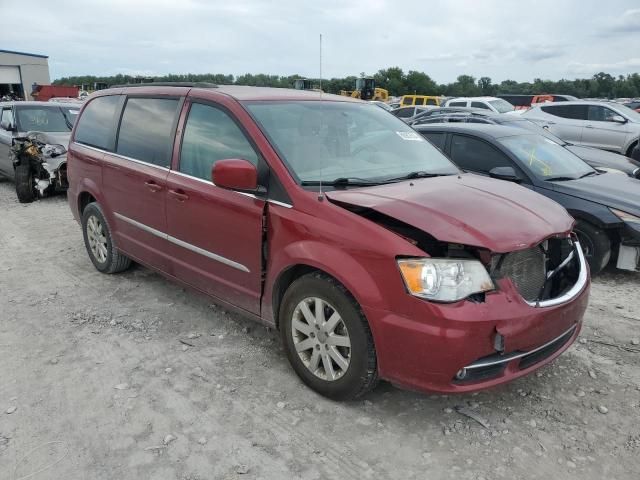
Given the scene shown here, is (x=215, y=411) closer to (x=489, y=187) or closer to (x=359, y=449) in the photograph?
(x=359, y=449)

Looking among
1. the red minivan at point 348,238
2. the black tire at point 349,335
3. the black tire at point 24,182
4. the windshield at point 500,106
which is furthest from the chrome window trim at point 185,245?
the windshield at point 500,106

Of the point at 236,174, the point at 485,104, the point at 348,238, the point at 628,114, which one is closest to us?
the point at 348,238

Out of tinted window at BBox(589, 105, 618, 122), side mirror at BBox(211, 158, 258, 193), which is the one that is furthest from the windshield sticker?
tinted window at BBox(589, 105, 618, 122)

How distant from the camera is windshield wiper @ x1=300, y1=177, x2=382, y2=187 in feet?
10.5

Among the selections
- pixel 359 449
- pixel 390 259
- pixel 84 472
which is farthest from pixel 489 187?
pixel 84 472

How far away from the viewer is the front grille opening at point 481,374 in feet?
8.70

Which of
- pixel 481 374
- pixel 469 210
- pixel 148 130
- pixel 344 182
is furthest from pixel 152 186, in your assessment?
pixel 481 374

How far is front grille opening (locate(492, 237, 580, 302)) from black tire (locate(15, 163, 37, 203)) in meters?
8.70

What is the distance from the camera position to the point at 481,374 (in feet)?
8.78

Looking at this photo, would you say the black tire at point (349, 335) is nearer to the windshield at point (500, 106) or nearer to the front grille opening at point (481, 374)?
the front grille opening at point (481, 374)

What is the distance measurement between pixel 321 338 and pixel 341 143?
1391 millimetres

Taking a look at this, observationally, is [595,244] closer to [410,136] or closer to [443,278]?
[410,136]

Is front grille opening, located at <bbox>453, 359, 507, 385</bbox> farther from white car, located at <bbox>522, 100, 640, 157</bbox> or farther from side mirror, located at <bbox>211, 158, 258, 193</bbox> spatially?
white car, located at <bbox>522, 100, 640, 157</bbox>

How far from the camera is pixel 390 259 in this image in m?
2.64
